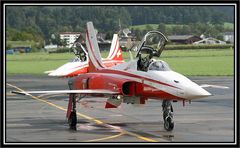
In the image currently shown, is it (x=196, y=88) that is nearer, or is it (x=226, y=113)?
(x=196, y=88)

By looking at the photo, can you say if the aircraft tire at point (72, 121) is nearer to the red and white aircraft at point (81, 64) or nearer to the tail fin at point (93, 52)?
the tail fin at point (93, 52)

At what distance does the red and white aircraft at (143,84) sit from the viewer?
61.3 feet

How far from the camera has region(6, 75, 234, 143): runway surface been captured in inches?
714

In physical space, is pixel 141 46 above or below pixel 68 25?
below

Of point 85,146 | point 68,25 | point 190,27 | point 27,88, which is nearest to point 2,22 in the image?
point 85,146

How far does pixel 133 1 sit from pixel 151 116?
15.7ft

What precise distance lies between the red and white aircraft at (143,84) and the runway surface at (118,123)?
30.2 inches

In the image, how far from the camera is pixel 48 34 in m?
146

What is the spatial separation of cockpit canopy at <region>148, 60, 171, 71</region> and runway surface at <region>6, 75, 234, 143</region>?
69.5 inches

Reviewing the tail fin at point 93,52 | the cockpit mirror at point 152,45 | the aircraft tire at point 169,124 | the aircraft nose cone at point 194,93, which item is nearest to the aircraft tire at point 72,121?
the cockpit mirror at point 152,45

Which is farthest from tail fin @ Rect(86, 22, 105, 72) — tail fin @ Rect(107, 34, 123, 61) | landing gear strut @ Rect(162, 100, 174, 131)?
tail fin @ Rect(107, 34, 123, 61)

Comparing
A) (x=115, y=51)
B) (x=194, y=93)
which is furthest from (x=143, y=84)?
(x=115, y=51)

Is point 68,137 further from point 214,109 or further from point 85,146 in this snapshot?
point 214,109

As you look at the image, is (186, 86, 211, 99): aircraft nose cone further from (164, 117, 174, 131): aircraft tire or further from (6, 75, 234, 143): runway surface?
(164, 117, 174, 131): aircraft tire
